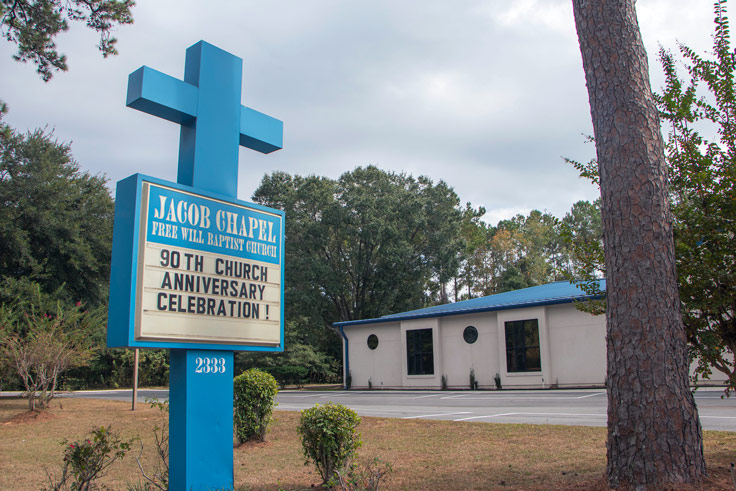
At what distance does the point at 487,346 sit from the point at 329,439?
2024 centimetres

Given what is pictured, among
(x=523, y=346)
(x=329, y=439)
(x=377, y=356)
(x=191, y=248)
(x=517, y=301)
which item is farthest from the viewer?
(x=377, y=356)

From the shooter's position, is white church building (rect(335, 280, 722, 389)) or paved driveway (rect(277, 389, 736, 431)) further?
white church building (rect(335, 280, 722, 389))

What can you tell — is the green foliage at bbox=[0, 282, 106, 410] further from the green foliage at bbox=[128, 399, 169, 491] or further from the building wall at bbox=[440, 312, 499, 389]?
the building wall at bbox=[440, 312, 499, 389]

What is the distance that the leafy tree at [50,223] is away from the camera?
2573cm

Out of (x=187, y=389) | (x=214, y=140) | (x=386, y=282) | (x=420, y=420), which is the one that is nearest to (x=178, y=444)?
(x=187, y=389)

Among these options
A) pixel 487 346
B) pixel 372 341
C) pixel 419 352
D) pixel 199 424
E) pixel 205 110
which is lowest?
pixel 199 424

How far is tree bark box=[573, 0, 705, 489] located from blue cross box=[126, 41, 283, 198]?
3790 millimetres

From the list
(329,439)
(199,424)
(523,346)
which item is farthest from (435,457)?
(523,346)

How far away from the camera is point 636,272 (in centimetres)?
492

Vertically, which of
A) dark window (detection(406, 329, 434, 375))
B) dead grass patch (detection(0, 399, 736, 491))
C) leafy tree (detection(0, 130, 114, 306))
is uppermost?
leafy tree (detection(0, 130, 114, 306))

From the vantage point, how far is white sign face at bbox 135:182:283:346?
5.39m

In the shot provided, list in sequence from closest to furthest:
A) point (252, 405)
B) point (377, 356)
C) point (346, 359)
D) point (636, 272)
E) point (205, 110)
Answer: point (636, 272)
point (205, 110)
point (252, 405)
point (377, 356)
point (346, 359)

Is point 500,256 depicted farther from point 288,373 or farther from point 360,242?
point 288,373

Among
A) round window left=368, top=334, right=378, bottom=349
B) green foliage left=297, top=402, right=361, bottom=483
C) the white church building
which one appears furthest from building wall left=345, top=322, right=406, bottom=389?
green foliage left=297, top=402, right=361, bottom=483
